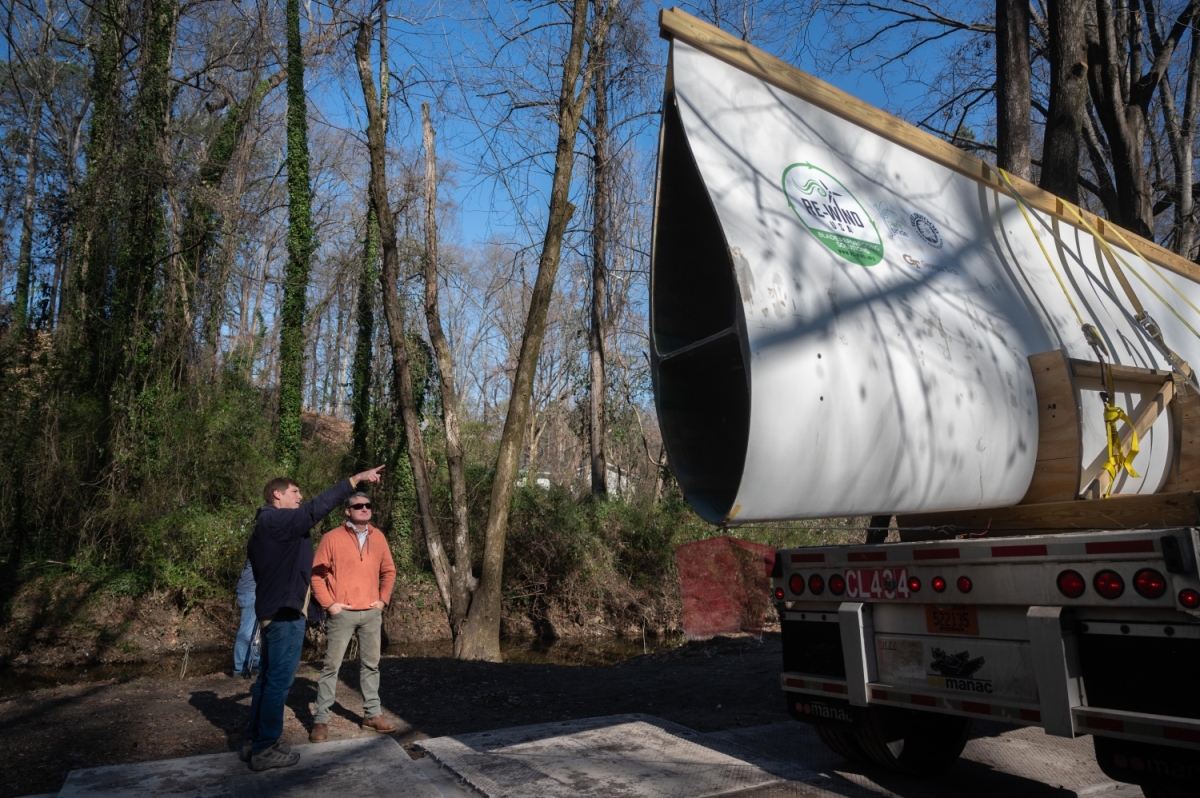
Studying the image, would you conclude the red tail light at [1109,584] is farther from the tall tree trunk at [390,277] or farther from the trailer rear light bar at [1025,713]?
the tall tree trunk at [390,277]

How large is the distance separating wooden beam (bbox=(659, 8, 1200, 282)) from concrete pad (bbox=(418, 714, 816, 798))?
3724 mm

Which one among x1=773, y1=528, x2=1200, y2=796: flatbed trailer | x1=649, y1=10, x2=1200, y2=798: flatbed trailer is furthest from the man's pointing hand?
x1=773, y1=528, x2=1200, y2=796: flatbed trailer

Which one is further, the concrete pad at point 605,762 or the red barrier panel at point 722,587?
the red barrier panel at point 722,587

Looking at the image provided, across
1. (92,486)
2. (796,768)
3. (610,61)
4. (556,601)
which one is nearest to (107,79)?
(92,486)

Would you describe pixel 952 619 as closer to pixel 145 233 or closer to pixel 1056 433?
pixel 1056 433

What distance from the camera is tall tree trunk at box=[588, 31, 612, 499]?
19.2m

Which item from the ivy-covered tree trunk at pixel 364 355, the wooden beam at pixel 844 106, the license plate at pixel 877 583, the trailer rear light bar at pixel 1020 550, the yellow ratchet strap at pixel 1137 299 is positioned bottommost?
the license plate at pixel 877 583

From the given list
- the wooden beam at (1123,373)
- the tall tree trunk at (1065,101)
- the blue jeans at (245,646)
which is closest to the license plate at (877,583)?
the wooden beam at (1123,373)

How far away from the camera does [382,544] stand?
259 inches

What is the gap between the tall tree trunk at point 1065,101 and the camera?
9.23 metres

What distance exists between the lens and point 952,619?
418 cm

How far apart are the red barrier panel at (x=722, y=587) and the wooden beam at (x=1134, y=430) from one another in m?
7.87

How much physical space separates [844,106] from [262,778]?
498 centimetres

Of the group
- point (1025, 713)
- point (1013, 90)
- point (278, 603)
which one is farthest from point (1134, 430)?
point (1013, 90)
